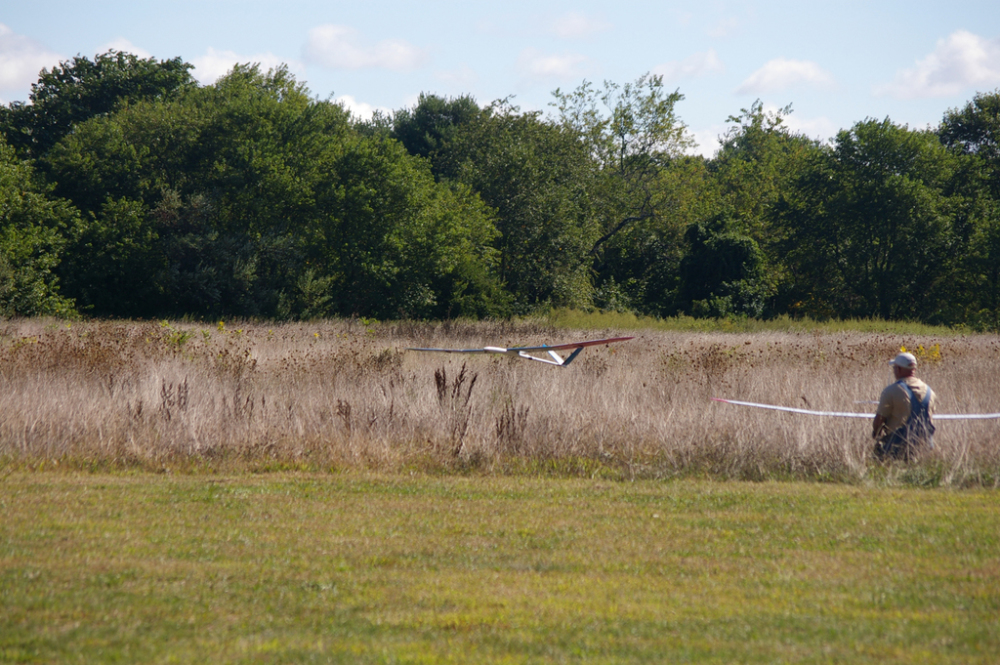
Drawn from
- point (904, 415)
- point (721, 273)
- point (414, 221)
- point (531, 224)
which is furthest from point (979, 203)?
point (904, 415)

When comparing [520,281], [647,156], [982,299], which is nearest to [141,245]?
[520,281]

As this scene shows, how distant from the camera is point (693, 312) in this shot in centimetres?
3934

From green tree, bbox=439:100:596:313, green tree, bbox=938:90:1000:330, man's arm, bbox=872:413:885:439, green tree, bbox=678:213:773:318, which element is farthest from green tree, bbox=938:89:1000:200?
man's arm, bbox=872:413:885:439

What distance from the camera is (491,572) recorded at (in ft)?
18.8

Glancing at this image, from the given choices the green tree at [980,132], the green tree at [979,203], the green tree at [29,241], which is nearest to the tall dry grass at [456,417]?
the green tree at [29,241]

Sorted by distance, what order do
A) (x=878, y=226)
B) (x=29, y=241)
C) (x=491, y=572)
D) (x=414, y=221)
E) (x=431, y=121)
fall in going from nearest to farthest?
1. (x=491, y=572)
2. (x=29, y=241)
3. (x=414, y=221)
4. (x=878, y=226)
5. (x=431, y=121)

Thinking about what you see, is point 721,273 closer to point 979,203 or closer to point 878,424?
point 979,203

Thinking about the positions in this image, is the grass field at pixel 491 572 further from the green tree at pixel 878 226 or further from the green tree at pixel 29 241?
the green tree at pixel 878 226

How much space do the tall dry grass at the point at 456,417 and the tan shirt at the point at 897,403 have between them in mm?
481

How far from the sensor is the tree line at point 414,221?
33656mm

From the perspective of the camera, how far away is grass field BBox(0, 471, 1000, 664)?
14.2ft

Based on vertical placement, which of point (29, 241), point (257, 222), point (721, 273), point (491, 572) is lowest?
point (491, 572)

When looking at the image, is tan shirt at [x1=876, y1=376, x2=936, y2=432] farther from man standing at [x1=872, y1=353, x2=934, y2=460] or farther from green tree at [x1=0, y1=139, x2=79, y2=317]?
green tree at [x1=0, y1=139, x2=79, y2=317]

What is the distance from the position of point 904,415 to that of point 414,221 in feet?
87.6
